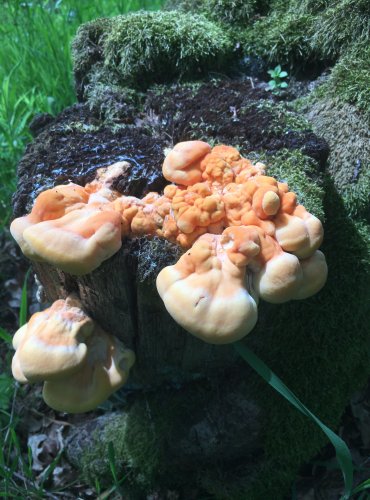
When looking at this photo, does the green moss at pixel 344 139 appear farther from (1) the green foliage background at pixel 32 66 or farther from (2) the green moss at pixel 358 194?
(1) the green foliage background at pixel 32 66

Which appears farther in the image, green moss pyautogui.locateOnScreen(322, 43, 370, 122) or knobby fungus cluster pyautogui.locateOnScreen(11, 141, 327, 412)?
green moss pyautogui.locateOnScreen(322, 43, 370, 122)

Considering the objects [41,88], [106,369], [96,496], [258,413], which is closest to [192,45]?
[41,88]

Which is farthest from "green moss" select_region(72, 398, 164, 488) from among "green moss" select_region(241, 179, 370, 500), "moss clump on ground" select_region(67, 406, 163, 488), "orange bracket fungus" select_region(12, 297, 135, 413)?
"orange bracket fungus" select_region(12, 297, 135, 413)

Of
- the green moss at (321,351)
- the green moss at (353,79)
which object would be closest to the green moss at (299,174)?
the green moss at (321,351)

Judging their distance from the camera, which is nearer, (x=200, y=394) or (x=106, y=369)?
(x=106, y=369)

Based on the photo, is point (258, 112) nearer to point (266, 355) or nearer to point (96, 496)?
point (266, 355)

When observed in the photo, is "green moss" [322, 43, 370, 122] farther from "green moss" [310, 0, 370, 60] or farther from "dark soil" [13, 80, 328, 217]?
"dark soil" [13, 80, 328, 217]
